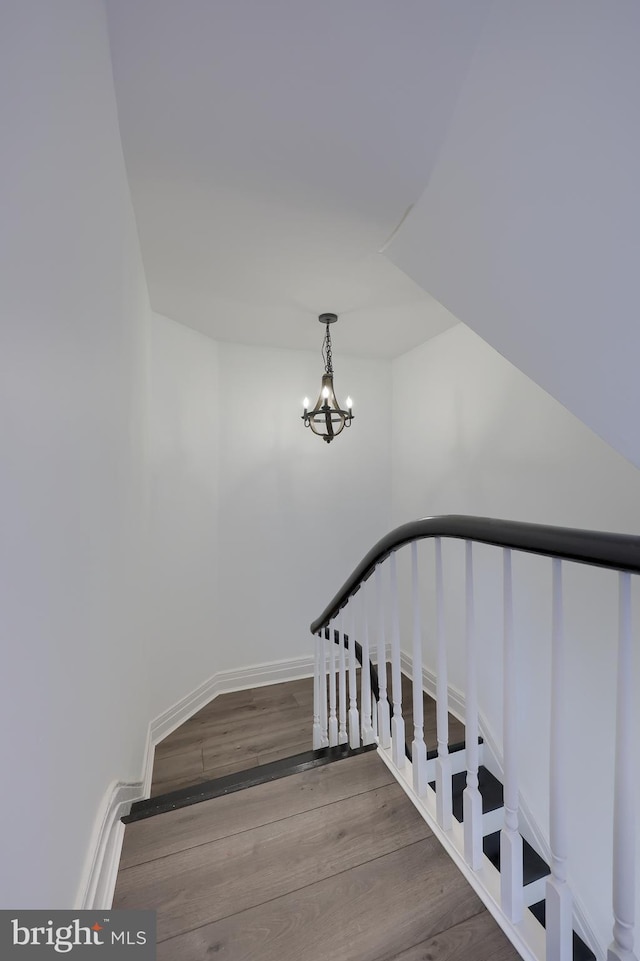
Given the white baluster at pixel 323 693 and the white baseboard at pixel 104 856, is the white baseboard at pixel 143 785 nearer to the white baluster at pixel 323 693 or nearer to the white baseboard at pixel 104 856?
the white baseboard at pixel 104 856

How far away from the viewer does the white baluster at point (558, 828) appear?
70 centimetres

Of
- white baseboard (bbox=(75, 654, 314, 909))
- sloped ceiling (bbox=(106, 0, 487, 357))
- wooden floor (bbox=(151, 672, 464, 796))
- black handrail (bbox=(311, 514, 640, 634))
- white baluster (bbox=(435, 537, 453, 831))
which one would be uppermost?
sloped ceiling (bbox=(106, 0, 487, 357))

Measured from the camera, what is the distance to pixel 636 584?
1.68 meters

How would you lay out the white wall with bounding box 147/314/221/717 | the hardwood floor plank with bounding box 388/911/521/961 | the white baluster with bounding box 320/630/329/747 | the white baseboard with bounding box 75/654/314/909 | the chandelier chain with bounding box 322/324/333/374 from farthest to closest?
the chandelier chain with bounding box 322/324/333/374 → the white wall with bounding box 147/314/221/717 → the white baluster with bounding box 320/630/329/747 → the white baseboard with bounding box 75/654/314/909 → the hardwood floor plank with bounding box 388/911/521/961

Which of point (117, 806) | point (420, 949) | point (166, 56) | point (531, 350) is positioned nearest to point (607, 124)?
point (531, 350)

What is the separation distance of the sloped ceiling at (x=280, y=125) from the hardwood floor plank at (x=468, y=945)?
7.17 feet

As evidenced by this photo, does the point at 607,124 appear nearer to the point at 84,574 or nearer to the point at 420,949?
the point at 84,574

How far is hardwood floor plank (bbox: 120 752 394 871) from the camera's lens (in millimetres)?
1139

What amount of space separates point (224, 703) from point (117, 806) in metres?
1.95

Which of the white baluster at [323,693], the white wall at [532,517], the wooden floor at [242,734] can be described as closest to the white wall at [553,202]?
the white wall at [532,517]

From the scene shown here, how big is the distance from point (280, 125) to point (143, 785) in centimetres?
310

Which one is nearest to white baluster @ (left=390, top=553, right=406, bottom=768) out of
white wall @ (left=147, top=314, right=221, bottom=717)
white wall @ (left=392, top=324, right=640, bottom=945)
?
white wall @ (left=392, top=324, right=640, bottom=945)

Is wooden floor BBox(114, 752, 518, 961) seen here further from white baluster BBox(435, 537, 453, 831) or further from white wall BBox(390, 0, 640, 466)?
white wall BBox(390, 0, 640, 466)

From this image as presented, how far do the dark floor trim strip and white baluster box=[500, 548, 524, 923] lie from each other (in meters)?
0.70
